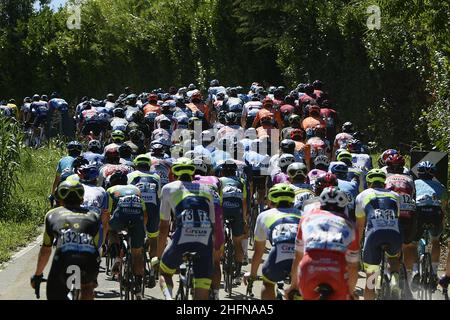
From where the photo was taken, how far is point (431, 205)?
46.3 feet

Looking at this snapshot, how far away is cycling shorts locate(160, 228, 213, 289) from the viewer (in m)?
11.2

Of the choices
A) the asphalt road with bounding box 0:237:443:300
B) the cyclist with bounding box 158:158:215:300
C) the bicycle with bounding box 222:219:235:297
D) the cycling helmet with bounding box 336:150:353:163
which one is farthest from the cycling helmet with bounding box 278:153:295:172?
the cyclist with bounding box 158:158:215:300

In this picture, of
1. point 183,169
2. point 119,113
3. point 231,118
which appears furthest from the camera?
point 119,113

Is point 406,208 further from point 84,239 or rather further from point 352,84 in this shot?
point 352,84

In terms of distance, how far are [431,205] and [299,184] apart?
2044 mm

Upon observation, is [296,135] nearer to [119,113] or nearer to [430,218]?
[430,218]

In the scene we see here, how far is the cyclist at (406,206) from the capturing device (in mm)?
13570

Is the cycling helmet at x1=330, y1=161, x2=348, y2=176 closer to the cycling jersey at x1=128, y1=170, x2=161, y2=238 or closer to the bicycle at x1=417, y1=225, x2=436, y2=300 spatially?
the bicycle at x1=417, y1=225, x2=436, y2=300

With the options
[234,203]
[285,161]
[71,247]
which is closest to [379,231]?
[234,203]

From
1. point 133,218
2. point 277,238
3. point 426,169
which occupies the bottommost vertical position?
point 277,238

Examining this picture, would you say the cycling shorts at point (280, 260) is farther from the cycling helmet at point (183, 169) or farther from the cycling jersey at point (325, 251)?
the cycling helmet at point (183, 169)

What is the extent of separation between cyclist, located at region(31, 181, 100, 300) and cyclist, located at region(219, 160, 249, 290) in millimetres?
3994

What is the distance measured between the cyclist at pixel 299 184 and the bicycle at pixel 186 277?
240 cm

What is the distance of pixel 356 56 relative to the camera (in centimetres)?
3028
